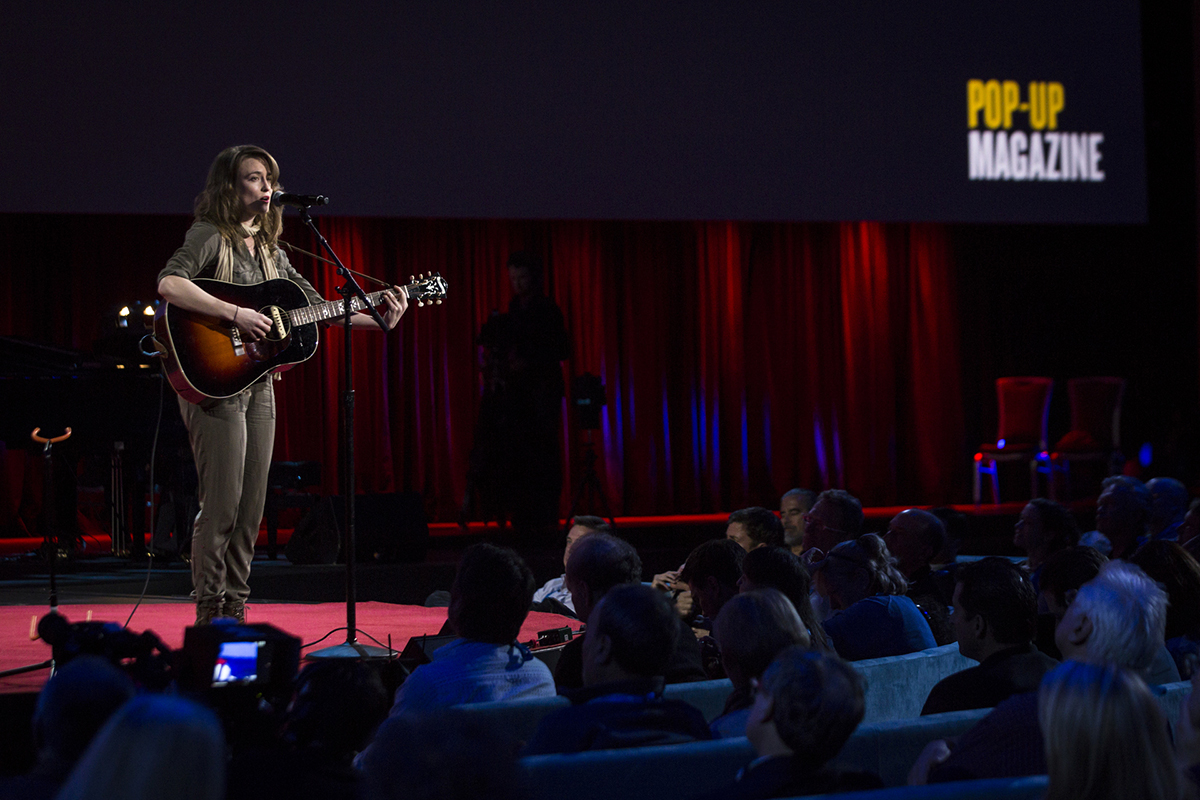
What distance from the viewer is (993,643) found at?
2.49 metres

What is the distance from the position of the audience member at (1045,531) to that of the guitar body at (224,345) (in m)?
2.38

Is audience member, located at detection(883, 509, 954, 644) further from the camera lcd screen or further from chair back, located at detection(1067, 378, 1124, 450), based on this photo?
chair back, located at detection(1067, 378, 1124, 450)

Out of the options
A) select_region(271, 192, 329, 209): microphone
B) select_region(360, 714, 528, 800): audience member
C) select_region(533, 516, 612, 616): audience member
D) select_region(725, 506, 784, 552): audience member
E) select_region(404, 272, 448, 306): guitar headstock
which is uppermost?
select_region(271, 192, 329, 209): microphone

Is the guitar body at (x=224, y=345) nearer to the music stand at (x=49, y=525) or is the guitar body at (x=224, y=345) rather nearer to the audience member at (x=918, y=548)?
the music stand at (x=49, y=525)

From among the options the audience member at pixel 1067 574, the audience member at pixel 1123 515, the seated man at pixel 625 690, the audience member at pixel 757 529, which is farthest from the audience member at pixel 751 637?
the audience member at pixel 1123 515

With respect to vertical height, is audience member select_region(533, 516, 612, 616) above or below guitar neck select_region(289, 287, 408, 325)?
below

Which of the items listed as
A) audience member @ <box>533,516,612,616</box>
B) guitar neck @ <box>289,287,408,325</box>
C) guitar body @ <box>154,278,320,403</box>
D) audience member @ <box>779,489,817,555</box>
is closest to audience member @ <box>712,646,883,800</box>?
guitar body @ <box>154,278,320,403</box>

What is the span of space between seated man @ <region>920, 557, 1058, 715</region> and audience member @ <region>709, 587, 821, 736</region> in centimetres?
41

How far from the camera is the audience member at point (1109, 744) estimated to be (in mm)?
1470

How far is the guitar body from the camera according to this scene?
3438mm

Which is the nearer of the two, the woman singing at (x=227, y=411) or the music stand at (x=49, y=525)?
the music stand at (x=49, y=525)

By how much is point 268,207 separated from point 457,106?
11.9 ft

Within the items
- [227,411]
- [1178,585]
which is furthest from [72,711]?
[1178,585]

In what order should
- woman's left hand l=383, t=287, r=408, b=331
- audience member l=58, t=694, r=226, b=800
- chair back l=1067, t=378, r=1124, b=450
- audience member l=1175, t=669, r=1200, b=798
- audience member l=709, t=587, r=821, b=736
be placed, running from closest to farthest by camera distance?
audience member l=58, t=694, r=226, b=800 → audience member l=1175, t=669, r=1200, b=798 → audience member l=709, t=587, r=821, b=736 → woman's left hand l=383, t=287, r=408, b=331 → chair back l=1067, t=378, r=1124, b=450
